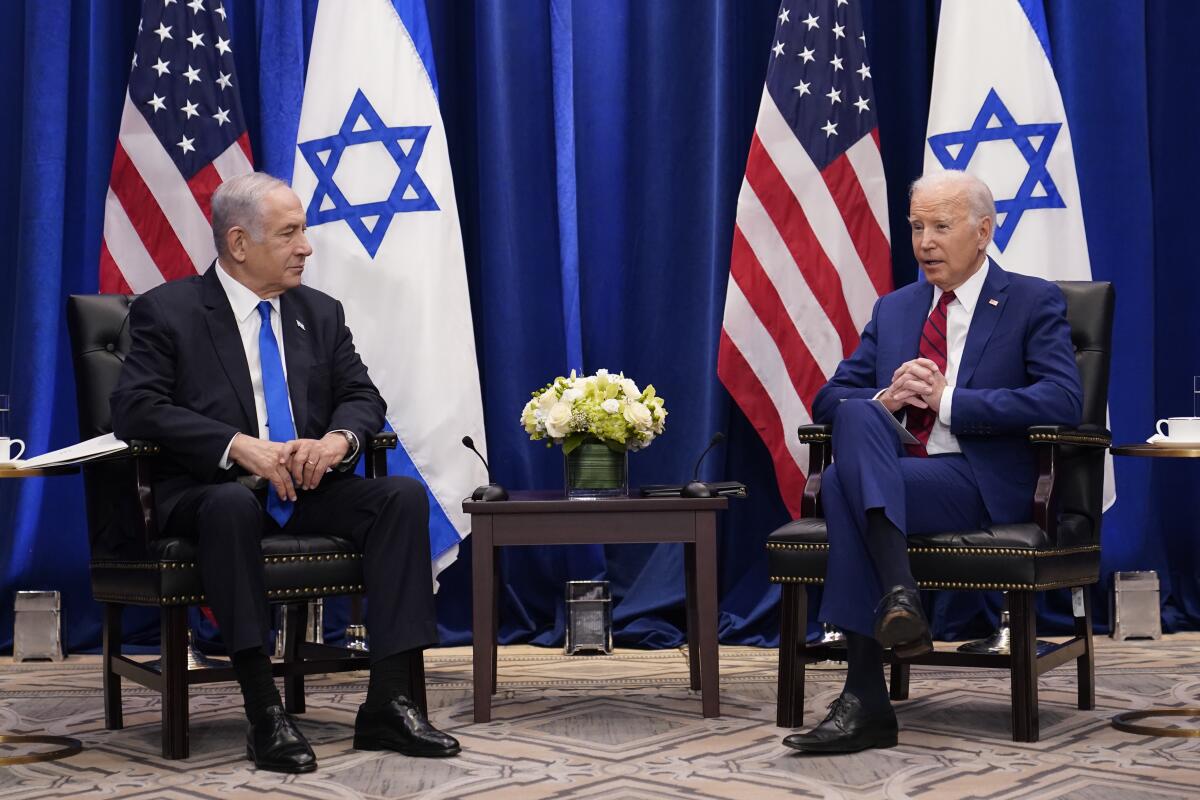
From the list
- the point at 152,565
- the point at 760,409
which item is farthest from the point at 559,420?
the point at 760,409

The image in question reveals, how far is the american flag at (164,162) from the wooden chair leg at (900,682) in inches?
98.3

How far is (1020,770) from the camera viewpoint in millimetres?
2686

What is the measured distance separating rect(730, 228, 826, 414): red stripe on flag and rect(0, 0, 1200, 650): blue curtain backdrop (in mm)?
258

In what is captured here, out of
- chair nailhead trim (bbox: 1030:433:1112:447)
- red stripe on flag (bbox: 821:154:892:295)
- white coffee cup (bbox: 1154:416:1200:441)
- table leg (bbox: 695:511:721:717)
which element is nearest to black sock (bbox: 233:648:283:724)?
table leg (bbox: 695:511:721:717)

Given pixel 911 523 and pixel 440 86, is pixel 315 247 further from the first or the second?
pixel 911 523

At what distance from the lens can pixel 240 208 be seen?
3.34 metres

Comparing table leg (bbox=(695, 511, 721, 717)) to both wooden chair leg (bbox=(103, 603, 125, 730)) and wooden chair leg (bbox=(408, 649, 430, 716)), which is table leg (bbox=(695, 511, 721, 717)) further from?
wooden chair leg (bbox=(103, 603, 125, 730))

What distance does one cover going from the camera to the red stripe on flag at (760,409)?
4469 mm

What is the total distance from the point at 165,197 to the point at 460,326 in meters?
1.03

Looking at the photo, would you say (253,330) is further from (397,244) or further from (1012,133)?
(1012,133)

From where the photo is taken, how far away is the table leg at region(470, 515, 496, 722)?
10.8ft

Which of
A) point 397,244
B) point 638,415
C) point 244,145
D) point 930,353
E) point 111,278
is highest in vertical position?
point 244,145

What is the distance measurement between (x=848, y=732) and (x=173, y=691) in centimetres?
142

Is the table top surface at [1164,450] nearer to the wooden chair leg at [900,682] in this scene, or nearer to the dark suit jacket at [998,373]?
the dark suit jacket at [998,373]
